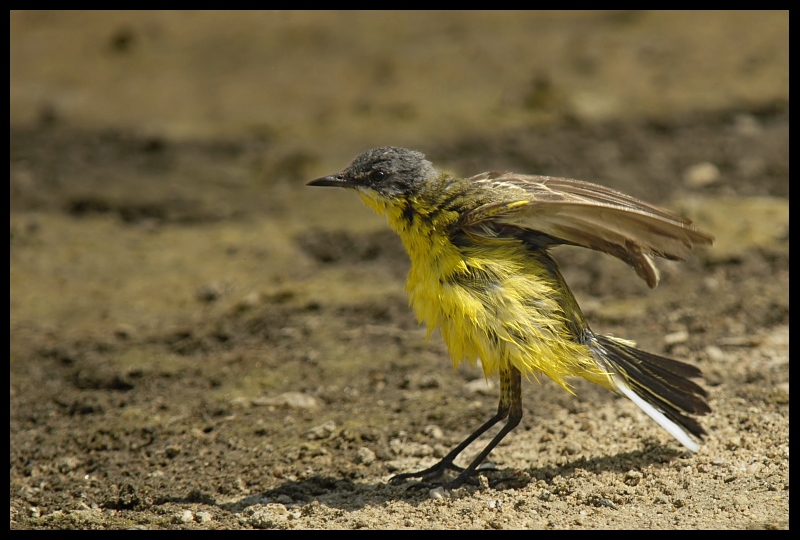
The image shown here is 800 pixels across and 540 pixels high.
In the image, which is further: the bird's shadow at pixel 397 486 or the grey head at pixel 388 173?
the grey head at pixel 388 173

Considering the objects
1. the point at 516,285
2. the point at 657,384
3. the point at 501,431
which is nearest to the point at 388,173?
the point at 516,285

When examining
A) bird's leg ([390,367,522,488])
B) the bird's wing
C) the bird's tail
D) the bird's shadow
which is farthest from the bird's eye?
the bird's shadow

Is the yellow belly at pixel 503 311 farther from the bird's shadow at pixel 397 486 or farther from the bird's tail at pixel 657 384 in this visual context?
the bird's shadow at pixel 397 486

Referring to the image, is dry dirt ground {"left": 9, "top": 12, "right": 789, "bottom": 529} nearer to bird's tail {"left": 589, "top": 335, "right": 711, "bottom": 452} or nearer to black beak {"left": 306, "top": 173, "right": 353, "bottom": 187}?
bird's tail {"left": 589, "top": 335, "right": 711, "bottom": 452}

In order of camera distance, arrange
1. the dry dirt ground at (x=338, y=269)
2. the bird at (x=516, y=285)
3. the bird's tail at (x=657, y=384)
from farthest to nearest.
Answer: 1. the dry dirt ground at (x=338, y=269)
2. the bird's tail at (x=657, y=384)
3. the bird at (x=516, y=285)

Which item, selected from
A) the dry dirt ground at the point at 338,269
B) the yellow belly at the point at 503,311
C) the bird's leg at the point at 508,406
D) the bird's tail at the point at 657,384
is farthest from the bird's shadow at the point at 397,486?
the yellow belly at the point at 503,311

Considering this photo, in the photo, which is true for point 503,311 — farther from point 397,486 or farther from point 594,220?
point 397,486
